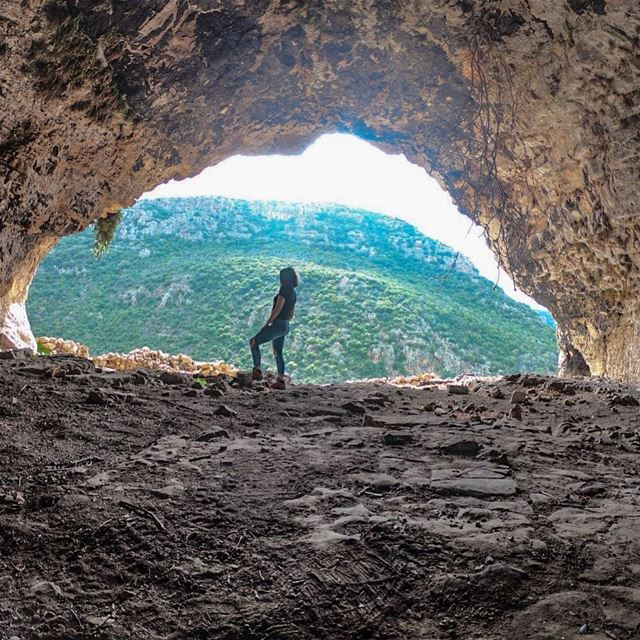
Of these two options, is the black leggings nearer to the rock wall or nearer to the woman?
the woman

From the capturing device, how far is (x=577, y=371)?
10.3 metres

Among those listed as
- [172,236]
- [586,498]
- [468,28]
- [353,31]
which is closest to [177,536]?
[586,498]

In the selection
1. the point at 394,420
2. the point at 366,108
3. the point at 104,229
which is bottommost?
the point at 394,420

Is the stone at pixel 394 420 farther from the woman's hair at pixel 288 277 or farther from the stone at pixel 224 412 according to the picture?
the woman's hair at pixel 288 277

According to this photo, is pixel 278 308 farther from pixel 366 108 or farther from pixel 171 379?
pixel 366 108

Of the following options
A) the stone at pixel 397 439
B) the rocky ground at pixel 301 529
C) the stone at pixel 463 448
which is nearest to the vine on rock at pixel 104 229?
the rocky ground at pixel 301 529

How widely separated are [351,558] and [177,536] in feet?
1.69

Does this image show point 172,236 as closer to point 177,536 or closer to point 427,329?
point 427,329

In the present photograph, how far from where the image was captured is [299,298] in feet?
93.7

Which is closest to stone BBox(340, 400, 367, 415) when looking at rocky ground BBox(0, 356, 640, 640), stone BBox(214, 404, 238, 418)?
rocky ground BBox(0, 356, 640, 640)

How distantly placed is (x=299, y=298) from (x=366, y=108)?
1950 centimetres

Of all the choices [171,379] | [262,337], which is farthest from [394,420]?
[262,337]

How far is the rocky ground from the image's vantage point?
126 cm

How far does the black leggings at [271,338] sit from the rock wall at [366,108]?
2922 mm
